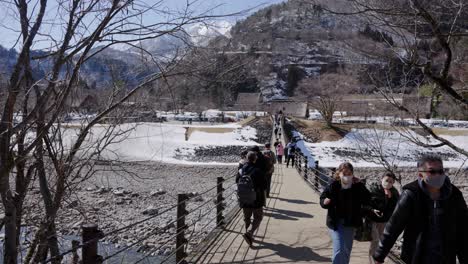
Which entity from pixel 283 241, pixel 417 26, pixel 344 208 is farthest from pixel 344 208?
pixel 283 241

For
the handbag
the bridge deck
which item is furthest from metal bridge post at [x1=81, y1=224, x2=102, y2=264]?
the handbag

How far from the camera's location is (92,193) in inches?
803

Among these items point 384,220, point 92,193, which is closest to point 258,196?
point 384,220

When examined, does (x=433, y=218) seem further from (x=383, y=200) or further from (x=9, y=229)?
(x=9, y=229)

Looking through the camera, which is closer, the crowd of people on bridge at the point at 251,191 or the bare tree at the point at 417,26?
the bare tree at the point at 417,26

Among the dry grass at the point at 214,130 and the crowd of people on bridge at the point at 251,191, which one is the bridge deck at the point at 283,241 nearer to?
the crowd of people on bridge at the point at 251,191

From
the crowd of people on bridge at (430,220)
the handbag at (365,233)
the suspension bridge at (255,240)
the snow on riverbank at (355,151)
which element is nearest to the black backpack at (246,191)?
the suspension bridge at (255,240)

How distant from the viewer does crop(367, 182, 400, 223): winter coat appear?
4.96m

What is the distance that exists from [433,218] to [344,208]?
5.31 feet

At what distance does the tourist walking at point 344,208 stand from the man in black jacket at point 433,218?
1.43 metres

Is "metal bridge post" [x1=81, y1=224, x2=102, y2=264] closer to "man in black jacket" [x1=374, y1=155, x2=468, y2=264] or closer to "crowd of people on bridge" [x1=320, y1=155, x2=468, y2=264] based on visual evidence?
"crowd of people on bridge" [x1=320, y1=155, x2=468, y2=264]

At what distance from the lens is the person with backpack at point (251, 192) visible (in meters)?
6.44

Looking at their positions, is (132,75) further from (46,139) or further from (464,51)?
(464,51)

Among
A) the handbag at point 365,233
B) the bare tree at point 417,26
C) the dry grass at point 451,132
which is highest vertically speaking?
the bare tree at point 417,26
